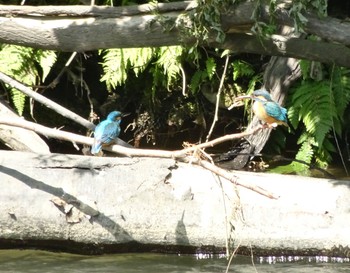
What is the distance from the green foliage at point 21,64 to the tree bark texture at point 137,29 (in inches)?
75.6

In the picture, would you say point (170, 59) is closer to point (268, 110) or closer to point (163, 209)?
point (268, 110)

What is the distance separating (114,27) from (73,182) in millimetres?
916

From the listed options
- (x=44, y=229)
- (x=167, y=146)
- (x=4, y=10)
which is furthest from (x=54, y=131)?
(x=167, y=146)

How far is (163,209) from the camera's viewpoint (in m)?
4.10

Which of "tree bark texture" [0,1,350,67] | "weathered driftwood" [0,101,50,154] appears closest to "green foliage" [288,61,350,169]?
"tree bark texture" [0,1,350,67]

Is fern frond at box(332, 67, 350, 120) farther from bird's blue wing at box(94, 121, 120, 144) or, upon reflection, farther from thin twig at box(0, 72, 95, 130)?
thin twig at box(0, 72, 95, 130)

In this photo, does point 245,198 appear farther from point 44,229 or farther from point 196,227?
point 44,229

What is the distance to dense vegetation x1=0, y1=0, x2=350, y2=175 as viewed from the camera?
20.6 ft

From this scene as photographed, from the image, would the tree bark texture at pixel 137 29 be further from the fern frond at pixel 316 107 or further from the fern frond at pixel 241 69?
the fern frond at pixel 241 69

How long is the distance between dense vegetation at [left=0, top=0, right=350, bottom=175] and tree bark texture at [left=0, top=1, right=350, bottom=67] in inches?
58.2

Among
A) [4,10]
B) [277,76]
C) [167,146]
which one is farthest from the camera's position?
[167,146]

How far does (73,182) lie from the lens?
414 cm

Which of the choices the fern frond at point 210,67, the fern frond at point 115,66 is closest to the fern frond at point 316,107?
the fern frond at point 210,67

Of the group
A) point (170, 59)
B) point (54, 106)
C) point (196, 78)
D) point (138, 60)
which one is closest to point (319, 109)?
point (196, 78)
